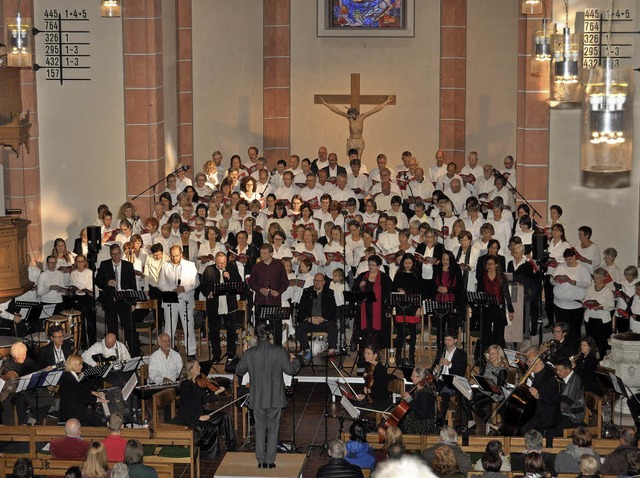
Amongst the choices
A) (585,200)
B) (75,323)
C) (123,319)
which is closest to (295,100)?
(585,200)

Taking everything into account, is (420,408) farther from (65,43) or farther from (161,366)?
(65,43)

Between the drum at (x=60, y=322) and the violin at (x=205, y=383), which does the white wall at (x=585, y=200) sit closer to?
the drum at (x=60, y=322)

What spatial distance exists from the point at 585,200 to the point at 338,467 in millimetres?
9345

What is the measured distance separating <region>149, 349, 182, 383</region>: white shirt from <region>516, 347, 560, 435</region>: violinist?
3.86m

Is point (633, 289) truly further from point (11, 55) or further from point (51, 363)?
point (11, 55)

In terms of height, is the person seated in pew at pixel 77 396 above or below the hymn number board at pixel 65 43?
below

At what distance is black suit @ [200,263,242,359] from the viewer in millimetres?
16219

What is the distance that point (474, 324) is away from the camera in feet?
53.9

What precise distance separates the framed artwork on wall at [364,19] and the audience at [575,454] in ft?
45.4

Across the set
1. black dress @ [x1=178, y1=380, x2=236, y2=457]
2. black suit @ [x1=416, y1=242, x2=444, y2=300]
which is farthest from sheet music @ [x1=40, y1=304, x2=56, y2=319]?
black suit @ [x1=416, y1=242, x2=444, y2=300]

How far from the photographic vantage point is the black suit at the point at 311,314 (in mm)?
16016

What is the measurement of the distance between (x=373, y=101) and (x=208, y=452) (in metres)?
11.2

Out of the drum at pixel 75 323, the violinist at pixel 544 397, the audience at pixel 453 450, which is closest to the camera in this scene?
the audience at pixel 453 450

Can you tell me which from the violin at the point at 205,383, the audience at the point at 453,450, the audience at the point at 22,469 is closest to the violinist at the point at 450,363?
the violin at the point at 205,383
